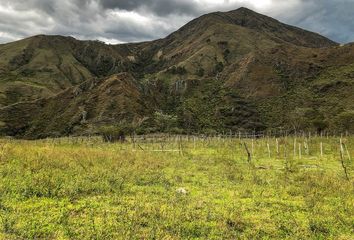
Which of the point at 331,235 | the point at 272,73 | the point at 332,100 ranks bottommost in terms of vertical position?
the point at 331,235

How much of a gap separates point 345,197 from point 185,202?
7.30 metres

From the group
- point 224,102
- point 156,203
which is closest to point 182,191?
point 156,203

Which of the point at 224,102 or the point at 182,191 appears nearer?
the point at 182,191

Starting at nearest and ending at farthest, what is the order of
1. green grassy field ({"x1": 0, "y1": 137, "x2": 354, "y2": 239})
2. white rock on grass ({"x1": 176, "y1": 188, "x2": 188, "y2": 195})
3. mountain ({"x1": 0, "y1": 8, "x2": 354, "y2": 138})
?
green grassy field ({"x1": 0, "y1": 137, "x2": 354, "y2": 239}) → white rock on grass ({"x1": 176, "y1": 188, "x2": 188, "y2": 195}) → mountain ({"x1": 0, "y1": 8, "x2": 354, "y2": 138})

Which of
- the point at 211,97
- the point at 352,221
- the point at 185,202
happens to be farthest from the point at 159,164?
the point at 211,97

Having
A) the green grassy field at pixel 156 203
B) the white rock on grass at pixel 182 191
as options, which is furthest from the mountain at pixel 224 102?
the white rock on grass at pixel 182 191

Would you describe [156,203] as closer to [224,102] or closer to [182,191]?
[182,191]

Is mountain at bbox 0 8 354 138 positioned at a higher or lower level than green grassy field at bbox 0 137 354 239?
higher

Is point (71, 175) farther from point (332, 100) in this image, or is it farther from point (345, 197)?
point (332, 100)

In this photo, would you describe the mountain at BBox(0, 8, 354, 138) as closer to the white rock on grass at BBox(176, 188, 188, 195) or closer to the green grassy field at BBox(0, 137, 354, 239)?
the green grassy field at BBox(0, 137, 354, 239)

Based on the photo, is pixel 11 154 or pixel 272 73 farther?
pixel 272 73

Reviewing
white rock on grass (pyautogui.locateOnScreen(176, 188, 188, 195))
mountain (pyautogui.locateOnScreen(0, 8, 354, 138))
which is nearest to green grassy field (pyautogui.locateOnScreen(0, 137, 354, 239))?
white rock on grass (pyautogui.locateOnScreen(176, 188, 188, 195))

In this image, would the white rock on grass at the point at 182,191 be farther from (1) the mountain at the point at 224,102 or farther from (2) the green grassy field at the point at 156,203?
(1) the mountain at the point at 224,102

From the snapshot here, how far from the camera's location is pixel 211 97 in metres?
134
